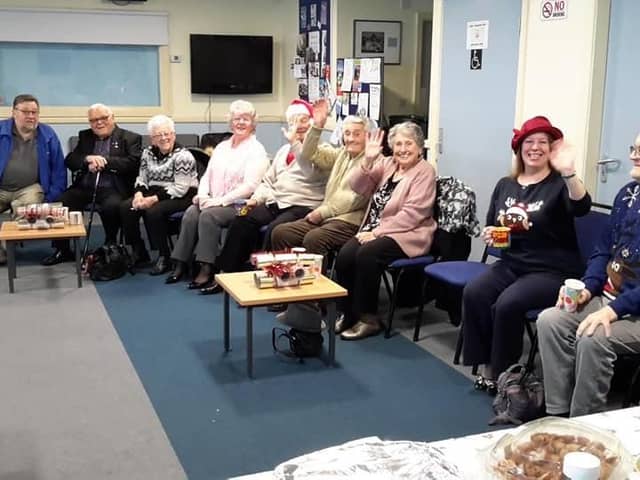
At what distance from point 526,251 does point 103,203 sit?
11.1ft

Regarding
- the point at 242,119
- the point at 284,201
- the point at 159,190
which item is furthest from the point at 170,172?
the point at 284,201

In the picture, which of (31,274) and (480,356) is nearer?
(480,356)

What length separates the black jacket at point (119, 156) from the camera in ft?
18.5

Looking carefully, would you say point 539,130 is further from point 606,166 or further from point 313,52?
point 313,52

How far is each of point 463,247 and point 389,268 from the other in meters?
0.43

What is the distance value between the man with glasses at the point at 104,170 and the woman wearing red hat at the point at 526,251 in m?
3.15

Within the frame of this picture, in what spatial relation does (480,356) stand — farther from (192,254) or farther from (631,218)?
(192,254)

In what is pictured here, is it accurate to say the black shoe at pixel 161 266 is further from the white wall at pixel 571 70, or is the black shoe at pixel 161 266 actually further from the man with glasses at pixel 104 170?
the white wall at pixel 571 70

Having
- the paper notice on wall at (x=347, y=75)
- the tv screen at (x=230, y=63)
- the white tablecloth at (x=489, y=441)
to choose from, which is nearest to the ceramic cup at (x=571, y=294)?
the white tablecloth at (x=489, y=441)

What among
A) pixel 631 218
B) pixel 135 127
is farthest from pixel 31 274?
pixel 631 218

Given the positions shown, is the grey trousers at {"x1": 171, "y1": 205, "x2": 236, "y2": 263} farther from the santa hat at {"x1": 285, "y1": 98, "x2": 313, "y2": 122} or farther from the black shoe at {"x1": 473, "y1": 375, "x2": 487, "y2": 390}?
the black shoe at {"x1": 473, "y1": 375, "x2": 487, "y2": 390}

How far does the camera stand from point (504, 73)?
451cm

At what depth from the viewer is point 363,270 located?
394 cm

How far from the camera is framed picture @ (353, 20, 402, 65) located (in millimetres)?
6680
